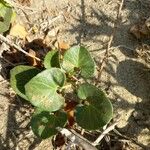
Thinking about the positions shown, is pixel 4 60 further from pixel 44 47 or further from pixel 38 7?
pixel 38 7

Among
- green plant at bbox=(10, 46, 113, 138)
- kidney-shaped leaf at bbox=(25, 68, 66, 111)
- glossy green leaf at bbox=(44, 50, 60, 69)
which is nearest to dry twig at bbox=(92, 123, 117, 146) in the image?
green plant at bbox=(10, 46, 113, 138)

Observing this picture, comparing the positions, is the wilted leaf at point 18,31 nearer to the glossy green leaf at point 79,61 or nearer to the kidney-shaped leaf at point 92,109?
the glossy green leaf at point 79,61

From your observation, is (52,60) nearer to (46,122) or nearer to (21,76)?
(21,76)

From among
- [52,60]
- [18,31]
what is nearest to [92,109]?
[52,60]

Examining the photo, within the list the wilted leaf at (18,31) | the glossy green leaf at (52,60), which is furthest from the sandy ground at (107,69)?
the glossy green leaf at (52,60)

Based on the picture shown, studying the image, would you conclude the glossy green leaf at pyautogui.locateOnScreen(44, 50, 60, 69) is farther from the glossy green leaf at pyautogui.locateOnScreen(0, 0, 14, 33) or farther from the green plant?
the glossy green leaf at pyautogui.locateOnScreen(0, 0, 14, 33)
